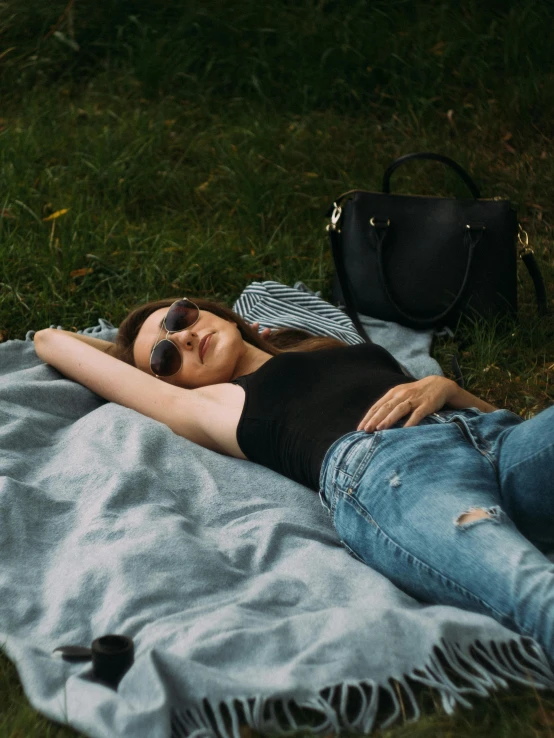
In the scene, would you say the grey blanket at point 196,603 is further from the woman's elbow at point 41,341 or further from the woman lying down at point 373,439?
the woman's elbow at point 41,341

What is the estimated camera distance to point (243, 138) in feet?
20.6

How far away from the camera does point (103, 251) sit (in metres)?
5.00

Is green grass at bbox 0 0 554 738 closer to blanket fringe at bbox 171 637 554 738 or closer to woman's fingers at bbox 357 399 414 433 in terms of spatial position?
woman's fingers at bbox 357 399 414 433

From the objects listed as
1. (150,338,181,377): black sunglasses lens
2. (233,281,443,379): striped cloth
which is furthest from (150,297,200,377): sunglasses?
(233,281,443,379): striped cloth

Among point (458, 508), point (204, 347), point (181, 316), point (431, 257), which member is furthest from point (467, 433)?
point (431, 257)

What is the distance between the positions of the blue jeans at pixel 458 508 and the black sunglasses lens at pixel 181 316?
0.90m

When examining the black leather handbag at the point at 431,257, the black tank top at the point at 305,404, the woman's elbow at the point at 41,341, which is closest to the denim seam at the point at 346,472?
the black tank top at the point at 305,404

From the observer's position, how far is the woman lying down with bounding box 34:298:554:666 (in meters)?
2.35

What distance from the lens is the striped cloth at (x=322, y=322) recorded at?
14.0 ft

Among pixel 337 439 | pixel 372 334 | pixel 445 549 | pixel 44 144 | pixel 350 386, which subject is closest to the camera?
pixel 445 549

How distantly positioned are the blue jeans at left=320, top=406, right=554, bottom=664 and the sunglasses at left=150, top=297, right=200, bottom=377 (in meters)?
0.84

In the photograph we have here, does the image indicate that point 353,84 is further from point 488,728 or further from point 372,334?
point 488,728

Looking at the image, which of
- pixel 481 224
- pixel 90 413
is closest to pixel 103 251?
pixel 90 413

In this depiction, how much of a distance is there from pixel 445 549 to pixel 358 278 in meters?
2.50
